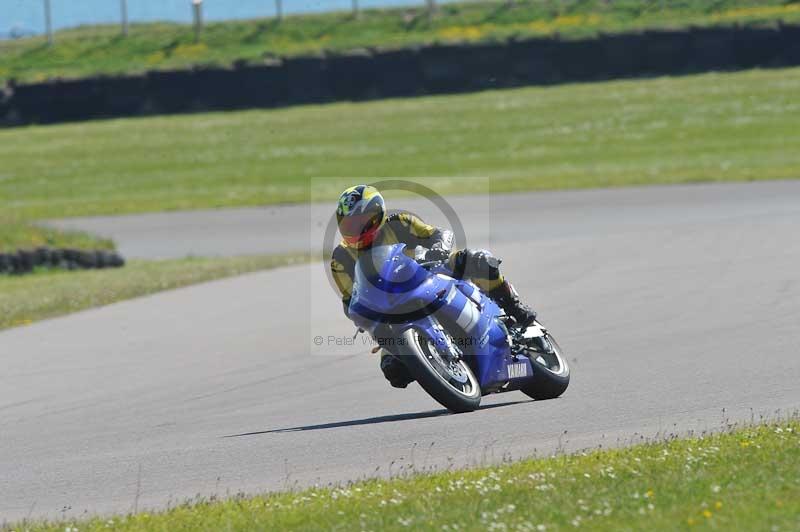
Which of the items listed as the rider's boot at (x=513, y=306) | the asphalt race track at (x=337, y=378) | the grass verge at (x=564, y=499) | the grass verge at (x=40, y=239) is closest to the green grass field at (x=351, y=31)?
the grass verge at (x=40, y=239)

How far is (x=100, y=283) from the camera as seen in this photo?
55.5ft

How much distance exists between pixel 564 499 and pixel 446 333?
2.51 meters

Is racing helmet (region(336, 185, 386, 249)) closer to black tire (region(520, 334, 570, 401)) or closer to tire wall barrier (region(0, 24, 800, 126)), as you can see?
black tire (region(520, 334, 570, 401))

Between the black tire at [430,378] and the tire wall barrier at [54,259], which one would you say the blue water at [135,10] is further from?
the black tire at [430,378]

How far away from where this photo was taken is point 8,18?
117ft

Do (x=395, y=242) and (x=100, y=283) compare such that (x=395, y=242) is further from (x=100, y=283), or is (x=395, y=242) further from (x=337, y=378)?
(x=100, y=283)

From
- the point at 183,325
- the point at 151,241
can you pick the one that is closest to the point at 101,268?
the point at 151,241

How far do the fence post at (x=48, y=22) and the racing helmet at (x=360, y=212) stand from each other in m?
31.2

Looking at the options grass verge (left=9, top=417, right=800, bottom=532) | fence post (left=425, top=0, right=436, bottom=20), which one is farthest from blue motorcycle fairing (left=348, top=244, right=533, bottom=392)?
fence post (left=425, top=0, right=436, bottom=20)

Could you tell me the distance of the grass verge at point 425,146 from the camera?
88.5 feet

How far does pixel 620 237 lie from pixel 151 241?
27.4 ft

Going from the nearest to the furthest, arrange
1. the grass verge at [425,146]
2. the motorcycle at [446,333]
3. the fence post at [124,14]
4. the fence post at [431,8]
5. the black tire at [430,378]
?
the black tire at [430,378] → the motorcycle at [446,333] → the grass verge at [425,146] → the fence post at [431,8] → the fence post at [124,14]

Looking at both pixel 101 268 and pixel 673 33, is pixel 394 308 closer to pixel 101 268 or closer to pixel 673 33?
pixel 101 268

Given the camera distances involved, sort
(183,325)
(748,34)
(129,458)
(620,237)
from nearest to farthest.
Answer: (129,458) → (183,325) → (620,237) → (748,34)
